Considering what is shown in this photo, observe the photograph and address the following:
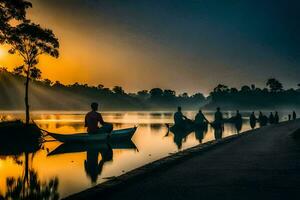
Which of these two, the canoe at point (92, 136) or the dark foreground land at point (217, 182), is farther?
the canoe at point (92, 136)

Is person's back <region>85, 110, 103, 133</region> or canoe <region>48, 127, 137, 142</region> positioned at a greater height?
person's back <region>85, 110, 103, 133</region>

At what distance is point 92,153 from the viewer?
2825 cm

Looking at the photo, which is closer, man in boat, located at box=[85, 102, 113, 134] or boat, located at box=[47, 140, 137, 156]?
man in boat, located at box=[85, 102, 113, 134]

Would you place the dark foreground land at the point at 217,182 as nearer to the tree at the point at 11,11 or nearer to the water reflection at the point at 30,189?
the water reflection at the point at 30,189

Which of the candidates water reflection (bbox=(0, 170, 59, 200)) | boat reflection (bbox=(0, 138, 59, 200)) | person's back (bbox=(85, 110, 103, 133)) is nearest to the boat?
person's back (bbox=(85, 110, 103, 133))

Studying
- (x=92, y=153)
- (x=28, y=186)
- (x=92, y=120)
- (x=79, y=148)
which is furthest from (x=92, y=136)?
(x=28, y=186)

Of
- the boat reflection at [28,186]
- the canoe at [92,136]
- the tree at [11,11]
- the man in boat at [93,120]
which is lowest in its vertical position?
the boat reflection at [28,186]

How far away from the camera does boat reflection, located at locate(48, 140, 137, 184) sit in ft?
63.9

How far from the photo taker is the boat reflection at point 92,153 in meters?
19.5

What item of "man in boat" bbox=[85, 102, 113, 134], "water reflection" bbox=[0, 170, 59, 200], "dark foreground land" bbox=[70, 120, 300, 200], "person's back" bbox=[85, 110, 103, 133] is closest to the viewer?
"dark foreground land" bbox=[70, 120, 300, 200]

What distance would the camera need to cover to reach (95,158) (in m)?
25.3

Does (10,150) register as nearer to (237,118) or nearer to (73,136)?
(73,136)

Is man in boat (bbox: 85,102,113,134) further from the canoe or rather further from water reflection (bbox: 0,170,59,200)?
water reflection (bbox: 0,170,59,200)

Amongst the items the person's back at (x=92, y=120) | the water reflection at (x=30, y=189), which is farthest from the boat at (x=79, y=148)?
the water reflection at (x=30, y=189)
